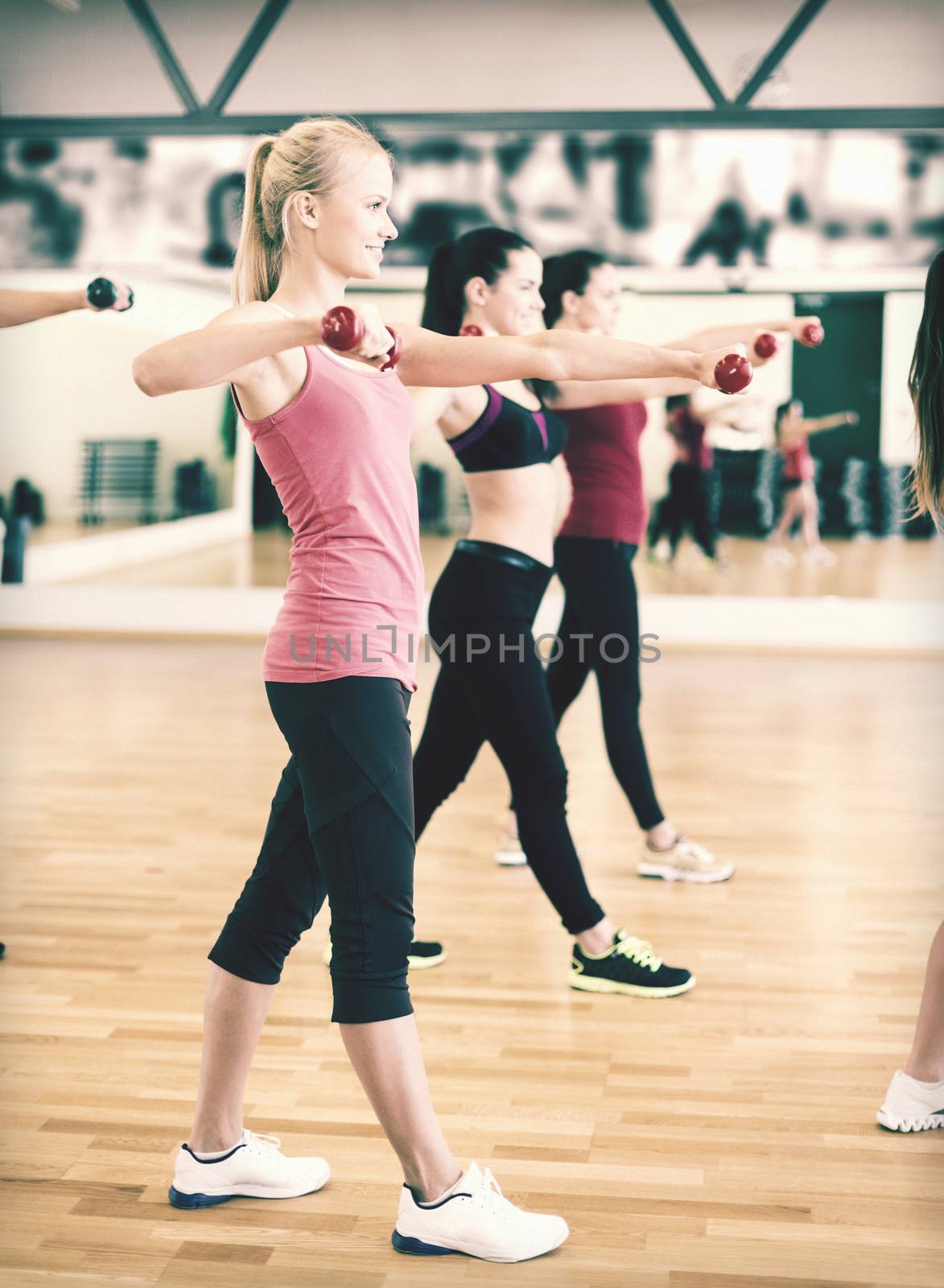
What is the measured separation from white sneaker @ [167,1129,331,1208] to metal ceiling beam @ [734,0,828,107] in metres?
6.26

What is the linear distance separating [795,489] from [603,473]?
682 cm

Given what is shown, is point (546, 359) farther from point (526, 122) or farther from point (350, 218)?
point (526, 122)

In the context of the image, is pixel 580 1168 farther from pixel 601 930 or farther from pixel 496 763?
pixel 496 763

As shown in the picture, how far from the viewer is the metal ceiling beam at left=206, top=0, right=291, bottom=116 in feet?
24.0

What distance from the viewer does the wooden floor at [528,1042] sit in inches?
75.4

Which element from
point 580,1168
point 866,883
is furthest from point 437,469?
point 580,1168

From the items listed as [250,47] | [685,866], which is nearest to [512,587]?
[685,866]

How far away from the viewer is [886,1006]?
9.22ft

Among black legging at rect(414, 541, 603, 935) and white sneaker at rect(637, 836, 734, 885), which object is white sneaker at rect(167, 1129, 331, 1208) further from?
white sneaker at rect(637, 836, 734, 885)

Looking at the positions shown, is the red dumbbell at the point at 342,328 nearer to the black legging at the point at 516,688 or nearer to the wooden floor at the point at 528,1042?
the wooden floor at the point at 528,1042

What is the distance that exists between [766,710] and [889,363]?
5742 mm

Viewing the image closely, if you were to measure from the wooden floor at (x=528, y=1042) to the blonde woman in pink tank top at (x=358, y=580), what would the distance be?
0.75 ft

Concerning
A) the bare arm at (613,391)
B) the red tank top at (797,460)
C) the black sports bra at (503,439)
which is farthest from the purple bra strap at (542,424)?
the red tank top at (797,460)

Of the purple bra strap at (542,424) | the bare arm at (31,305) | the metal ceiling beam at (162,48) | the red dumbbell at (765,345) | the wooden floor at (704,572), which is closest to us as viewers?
the red dumbbell at (765,345)
